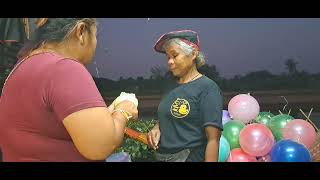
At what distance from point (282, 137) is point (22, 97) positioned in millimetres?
2266

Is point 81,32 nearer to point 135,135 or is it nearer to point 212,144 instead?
point 212,144

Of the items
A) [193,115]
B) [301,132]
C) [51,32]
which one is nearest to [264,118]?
[301,132]

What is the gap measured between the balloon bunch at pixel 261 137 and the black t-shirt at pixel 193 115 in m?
0.42

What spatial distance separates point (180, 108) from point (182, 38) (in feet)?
1.52

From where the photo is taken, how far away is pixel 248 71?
9.29 ft

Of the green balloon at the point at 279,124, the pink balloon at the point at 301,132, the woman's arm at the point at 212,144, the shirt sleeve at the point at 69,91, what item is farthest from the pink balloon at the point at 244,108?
the shirt sleeve at the point at 69,91

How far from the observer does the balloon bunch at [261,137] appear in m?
2.75

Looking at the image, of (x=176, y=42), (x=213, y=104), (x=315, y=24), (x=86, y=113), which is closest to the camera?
(x=86, y=113)

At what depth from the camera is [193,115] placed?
2.27m
